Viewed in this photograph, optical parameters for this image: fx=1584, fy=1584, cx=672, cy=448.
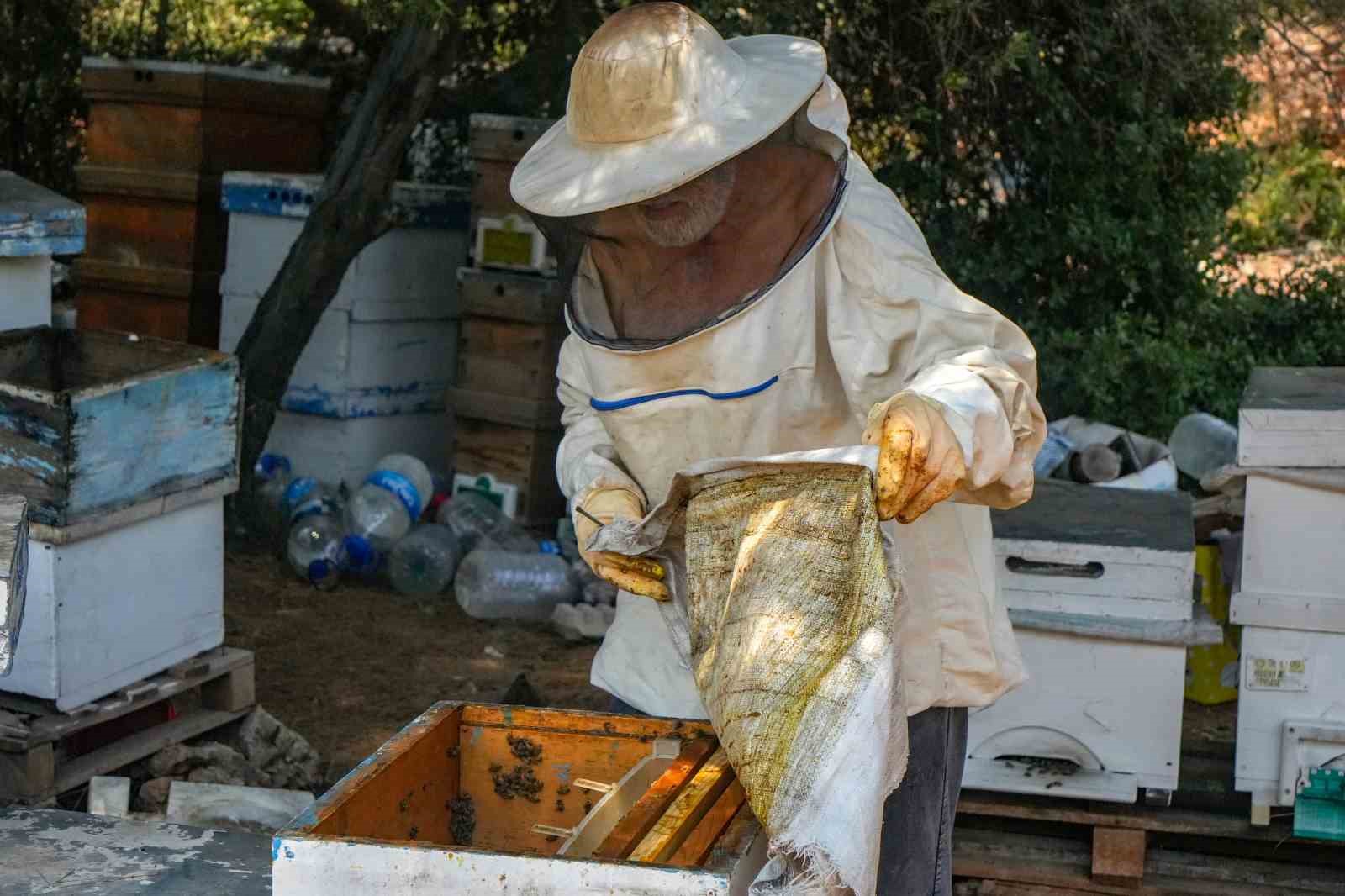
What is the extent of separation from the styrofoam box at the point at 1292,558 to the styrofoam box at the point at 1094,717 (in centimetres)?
16

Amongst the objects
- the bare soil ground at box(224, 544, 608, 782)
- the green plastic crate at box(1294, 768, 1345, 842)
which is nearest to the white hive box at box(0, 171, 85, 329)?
the bare soil ground at box(224, 544, 608, 782)

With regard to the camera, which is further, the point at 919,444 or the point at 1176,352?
the point at 1176,352

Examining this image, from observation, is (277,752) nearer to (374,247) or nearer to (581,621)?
(581,621)

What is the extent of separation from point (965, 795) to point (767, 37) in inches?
61.6

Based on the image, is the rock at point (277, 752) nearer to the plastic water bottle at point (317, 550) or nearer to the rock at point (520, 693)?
the rock at point (520, 693)

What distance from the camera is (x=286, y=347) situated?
15.1 feet

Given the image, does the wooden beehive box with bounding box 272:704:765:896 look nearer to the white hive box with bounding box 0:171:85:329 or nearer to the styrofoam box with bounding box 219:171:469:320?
the white hive box with bounding box 0:171:85:329

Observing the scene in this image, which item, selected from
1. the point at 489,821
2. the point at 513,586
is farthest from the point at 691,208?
the point at 513,586

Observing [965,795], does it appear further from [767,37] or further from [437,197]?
[437,197]

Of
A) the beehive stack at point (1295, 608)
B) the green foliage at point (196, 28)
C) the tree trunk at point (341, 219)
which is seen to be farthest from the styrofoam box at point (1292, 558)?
the green foliage at point (196, 28)

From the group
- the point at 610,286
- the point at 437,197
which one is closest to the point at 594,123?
the point at 610,286

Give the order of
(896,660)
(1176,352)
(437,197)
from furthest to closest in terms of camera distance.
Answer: (437,197) → (1176,352) → (896,660)

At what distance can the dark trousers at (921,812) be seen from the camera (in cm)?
182

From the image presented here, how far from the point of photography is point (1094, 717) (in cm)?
271
